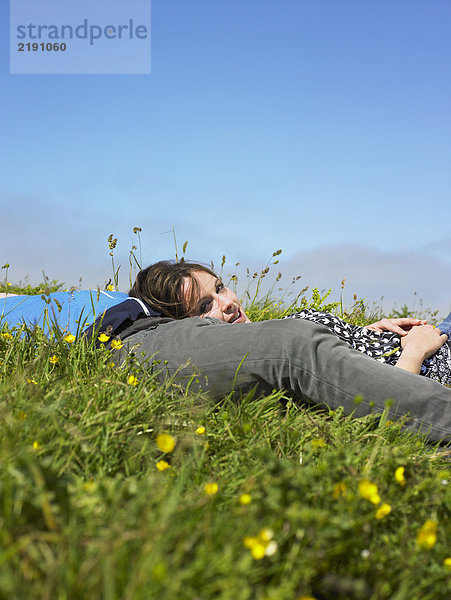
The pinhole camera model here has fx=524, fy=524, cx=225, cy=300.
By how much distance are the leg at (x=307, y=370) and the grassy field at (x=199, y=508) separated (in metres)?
0.23

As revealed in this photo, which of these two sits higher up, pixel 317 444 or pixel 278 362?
pixel 278 362

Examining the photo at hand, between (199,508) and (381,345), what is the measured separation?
91.0 inches

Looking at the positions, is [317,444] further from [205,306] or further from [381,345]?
[205,306]

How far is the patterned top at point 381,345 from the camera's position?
3432mm

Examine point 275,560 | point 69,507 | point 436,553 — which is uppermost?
point 69,507

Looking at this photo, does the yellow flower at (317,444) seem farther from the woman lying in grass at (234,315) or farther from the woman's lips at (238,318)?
the woman's lips at (238,318)

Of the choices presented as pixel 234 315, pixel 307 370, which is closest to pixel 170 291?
pixel 234 315

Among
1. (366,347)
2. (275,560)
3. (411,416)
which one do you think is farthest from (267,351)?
(275,560)

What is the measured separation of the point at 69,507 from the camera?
1.38 metres

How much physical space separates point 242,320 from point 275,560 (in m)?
2.54

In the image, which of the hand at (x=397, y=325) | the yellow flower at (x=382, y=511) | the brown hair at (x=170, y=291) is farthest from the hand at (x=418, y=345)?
the yellow flower at (x=382, y=511)

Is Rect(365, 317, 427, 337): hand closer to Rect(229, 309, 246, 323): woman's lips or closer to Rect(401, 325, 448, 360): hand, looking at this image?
Rect(401, 325, 448, 360): hand

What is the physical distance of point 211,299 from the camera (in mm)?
3643

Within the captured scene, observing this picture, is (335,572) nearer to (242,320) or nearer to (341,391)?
(341,391)
